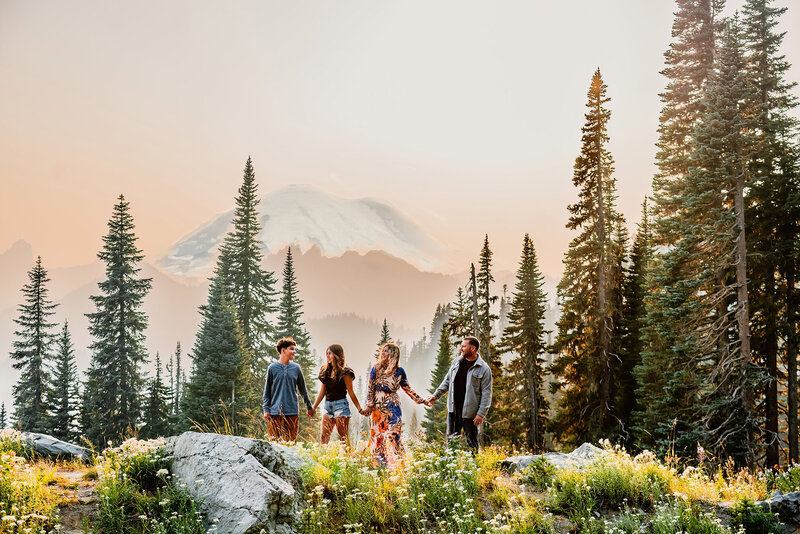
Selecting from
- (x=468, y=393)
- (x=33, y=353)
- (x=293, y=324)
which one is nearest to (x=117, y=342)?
(x=33, y=353)

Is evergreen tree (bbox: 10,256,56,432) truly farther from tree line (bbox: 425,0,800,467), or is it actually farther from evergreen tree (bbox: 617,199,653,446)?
evergreen tree (bbox: 617,199,653,446)

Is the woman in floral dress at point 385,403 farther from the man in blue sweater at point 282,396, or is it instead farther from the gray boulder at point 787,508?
the gray boulder at point 787,508

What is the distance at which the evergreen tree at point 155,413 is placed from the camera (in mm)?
33625

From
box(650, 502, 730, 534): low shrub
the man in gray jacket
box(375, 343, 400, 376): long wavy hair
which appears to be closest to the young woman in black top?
box(375, 343, 400, 376): long wavy hair

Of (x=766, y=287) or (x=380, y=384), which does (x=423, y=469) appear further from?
(x=766, y=287)

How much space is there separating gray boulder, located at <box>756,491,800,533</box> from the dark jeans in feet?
13.5

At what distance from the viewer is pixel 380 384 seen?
7.94 metres

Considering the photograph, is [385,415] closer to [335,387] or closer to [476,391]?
[335,387]

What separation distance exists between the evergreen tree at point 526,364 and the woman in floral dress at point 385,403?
2490 centimetres

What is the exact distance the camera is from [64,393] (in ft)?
123

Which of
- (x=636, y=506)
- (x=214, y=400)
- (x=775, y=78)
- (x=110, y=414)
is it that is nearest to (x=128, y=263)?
(x=110, y=414)

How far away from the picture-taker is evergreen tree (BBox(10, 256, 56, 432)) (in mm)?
34969

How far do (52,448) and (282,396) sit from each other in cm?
419

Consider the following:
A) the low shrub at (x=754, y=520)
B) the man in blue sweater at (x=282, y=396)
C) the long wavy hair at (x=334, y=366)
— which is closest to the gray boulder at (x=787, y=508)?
the low shrub at (x=754, y=520)
